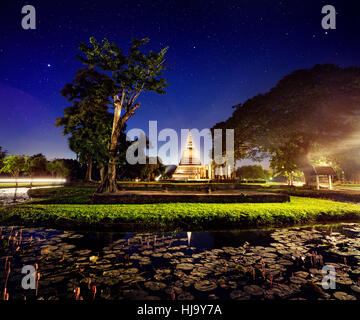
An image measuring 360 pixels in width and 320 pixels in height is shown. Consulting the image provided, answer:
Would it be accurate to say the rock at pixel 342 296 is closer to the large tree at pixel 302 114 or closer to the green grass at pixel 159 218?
the green grass at pixel 159 218

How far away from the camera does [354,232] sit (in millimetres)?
6633

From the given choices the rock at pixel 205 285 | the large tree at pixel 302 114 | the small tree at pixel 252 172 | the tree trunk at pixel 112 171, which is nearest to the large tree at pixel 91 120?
the tree trunk at pixel 112 171

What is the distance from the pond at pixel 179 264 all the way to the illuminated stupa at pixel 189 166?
3158 cm

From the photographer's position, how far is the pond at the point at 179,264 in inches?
114

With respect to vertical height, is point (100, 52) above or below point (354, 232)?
above

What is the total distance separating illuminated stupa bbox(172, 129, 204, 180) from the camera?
38.0 metres

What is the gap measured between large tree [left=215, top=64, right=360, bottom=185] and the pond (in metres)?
12.7

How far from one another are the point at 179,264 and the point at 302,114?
16.9 meters

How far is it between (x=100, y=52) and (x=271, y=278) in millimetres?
14392

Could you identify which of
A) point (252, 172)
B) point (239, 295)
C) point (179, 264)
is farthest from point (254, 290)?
point (252, 172)

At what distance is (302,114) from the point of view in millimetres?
15852

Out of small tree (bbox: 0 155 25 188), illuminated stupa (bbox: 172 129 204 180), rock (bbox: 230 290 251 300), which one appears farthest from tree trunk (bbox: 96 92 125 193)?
illuminated stupa (bbox: 172 129 204 180)
